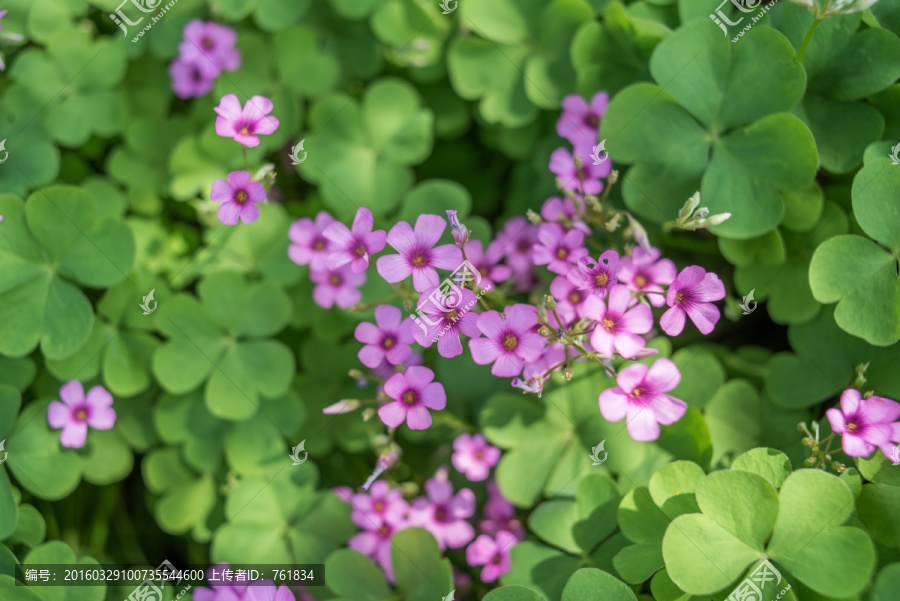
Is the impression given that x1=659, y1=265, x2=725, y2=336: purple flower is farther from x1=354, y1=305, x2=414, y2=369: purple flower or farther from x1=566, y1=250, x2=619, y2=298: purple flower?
x1=354, y1=305, x2=414, y2=369: purple flower

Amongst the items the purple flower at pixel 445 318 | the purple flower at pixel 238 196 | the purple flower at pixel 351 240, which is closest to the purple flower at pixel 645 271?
the purple flower at pixel 445 318

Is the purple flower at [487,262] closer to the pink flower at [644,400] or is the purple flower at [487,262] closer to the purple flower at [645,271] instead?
the purple flower at [645,271]

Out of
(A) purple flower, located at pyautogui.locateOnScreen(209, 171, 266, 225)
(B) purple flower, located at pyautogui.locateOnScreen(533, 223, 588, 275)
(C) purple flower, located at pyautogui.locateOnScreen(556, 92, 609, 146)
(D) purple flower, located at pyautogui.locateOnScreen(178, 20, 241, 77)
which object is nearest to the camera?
(A) purple flower, located at pyautogui.locateOnScreen(209, 171, 266, 225)

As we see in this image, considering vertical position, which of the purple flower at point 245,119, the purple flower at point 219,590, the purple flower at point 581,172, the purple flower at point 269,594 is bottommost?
the purple flower at point 219,590

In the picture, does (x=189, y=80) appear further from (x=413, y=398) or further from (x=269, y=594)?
(x=269, y=594)

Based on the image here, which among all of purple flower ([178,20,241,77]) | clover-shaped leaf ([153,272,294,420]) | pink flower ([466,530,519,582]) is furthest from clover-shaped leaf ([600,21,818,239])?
purple flower ([178,20,241,77])
